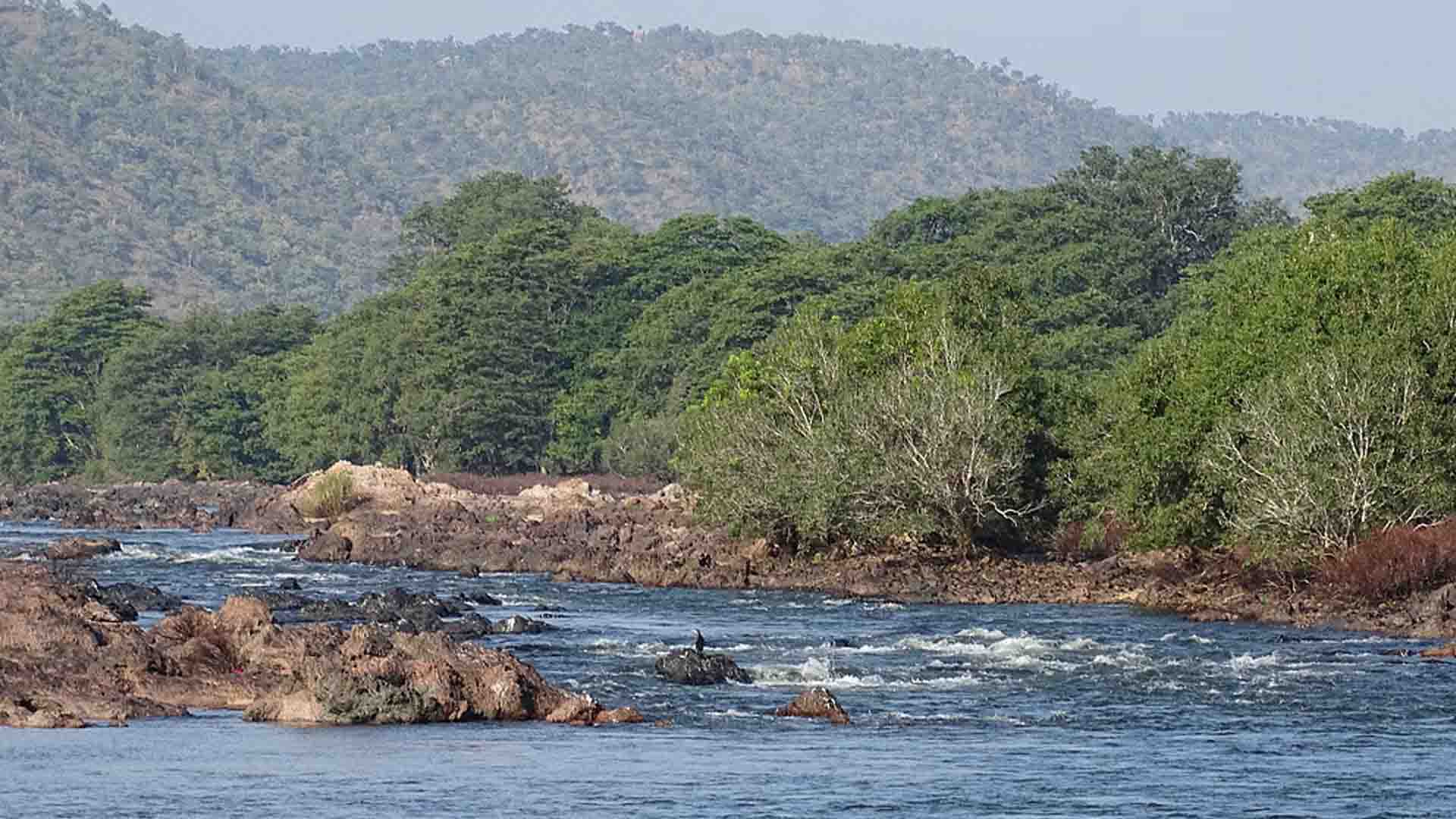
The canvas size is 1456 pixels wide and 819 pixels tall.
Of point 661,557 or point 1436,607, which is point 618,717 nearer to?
point 1436,607

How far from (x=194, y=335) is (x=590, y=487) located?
176 ft

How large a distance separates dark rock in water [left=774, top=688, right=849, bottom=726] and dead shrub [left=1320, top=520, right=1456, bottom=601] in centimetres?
1826

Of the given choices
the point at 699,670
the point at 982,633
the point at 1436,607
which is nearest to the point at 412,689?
the point at 699,670

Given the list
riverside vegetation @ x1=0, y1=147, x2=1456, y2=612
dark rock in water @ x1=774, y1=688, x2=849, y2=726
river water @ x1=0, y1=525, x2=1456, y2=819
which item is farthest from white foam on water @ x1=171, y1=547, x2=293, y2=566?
dark rock in water @ x1=774, y1=688, x2=849, y2=726

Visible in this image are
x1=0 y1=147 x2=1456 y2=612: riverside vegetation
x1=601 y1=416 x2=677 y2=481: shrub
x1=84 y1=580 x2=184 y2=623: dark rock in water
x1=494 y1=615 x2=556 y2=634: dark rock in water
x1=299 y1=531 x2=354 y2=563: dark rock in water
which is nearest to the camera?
x1=494 y1=615 x2=556 y2=634: dark rock in water

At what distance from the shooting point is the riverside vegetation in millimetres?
53156

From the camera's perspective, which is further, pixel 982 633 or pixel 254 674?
pixel 982 633

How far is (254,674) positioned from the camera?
36.5 meters

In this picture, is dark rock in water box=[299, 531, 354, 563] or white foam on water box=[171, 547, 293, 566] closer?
white foam on water box=[171, 547, 293, 566]

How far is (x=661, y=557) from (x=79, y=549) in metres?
18.5

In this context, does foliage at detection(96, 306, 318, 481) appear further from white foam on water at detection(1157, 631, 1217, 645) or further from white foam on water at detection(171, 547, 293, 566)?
white foam on water at detection(1157, 631, 1217, 645)

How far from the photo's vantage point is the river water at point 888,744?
28031 millimetres

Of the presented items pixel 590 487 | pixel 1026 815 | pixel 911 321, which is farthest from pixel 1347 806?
pixel 590 487

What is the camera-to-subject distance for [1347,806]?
2848 centimetres
